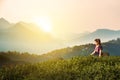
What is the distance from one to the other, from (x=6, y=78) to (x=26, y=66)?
1052 mm

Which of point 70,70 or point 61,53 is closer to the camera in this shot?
point 70,70

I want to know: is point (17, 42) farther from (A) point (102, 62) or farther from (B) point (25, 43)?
(A) point (102, 62)

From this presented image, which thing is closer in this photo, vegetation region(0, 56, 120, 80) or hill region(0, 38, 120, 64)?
vegetation region(0, 56, 120, 80)

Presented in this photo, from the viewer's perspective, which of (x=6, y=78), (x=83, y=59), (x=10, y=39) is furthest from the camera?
(x=10, y=39)

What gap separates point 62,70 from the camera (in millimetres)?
14336

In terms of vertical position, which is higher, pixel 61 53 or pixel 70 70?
pixel 61 53

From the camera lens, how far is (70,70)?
14.2m

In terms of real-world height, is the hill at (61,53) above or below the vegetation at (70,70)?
above

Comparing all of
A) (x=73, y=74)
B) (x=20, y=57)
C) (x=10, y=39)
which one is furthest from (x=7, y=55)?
(x=10, y=39)

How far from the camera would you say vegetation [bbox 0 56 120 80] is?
1381 centimetres

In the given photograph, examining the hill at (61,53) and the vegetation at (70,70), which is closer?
the vegetation at (70,70)

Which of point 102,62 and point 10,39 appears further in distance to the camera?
point 10,39

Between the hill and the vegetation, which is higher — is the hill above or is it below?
above

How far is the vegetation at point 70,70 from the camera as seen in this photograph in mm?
13812
